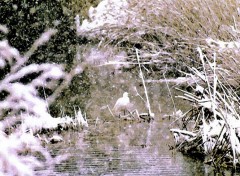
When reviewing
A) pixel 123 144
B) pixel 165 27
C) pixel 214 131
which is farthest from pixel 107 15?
pixel 214 131

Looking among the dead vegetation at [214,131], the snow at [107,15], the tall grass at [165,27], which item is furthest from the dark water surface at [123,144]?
the snow at [107,15]

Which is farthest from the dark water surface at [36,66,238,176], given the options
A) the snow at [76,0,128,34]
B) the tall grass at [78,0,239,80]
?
the snow at [76,0,128,34]

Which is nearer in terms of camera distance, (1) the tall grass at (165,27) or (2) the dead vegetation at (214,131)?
(2) the dead vegetation at (214,131)

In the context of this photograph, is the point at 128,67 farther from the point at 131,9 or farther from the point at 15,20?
the point at 15,20

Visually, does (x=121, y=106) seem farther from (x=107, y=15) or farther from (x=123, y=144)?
(x=107, y=15)

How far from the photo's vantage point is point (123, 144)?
461 centimetres

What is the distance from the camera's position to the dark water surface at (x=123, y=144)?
3.62 metres

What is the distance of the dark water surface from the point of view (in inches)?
142

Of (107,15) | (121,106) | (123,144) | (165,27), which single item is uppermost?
(107,15)

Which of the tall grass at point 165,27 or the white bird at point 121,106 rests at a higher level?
the tall grass at point 165,27

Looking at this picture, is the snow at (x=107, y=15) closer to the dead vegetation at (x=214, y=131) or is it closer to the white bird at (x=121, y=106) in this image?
the white bird at (x=121, y=106)

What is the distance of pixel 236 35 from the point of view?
7.07 metres

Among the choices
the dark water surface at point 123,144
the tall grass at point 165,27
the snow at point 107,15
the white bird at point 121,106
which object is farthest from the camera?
the snow at point 107,15

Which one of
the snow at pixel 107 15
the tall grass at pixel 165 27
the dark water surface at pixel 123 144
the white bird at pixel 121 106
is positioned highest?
the snow at pixel 107 15
